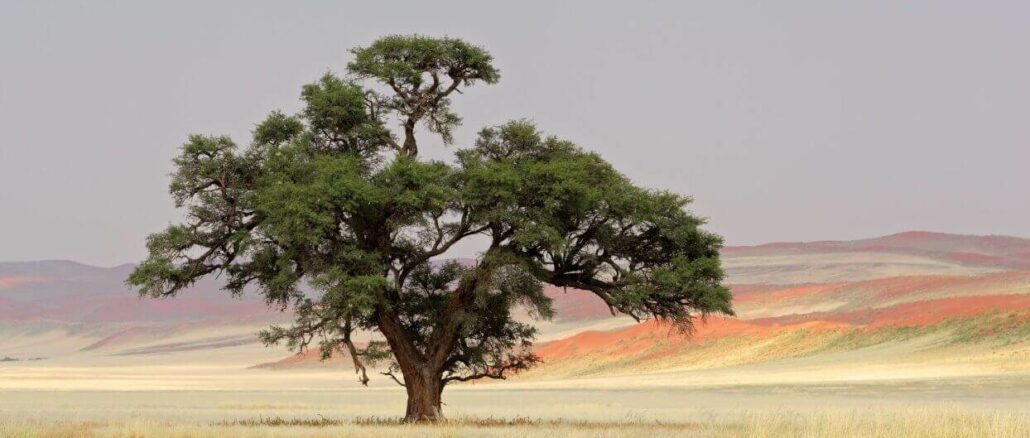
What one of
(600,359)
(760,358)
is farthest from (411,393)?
(600,359)

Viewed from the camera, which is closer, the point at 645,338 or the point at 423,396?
the point at 423,396

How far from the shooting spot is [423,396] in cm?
3431

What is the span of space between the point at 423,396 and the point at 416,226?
4.53 m

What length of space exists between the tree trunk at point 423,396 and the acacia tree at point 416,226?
44 mm

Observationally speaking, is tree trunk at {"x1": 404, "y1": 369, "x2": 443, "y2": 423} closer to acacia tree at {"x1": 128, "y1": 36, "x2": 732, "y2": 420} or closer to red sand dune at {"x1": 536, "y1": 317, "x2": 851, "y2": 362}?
acacia tree at {"x1": 128, "y1": 36, "x2": 732, "y2": 420}

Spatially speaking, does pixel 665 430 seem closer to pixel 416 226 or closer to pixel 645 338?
pixel 416 226

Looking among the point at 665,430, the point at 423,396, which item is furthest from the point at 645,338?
the point at 665,430

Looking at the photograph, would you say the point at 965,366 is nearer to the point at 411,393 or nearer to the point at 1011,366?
the point at 1011,366

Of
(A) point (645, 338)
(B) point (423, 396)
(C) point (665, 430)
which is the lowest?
(C) point (665, 430)

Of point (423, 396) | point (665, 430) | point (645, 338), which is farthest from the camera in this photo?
point (645, 338)

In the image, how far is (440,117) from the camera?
35156 millimetres

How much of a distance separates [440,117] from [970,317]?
56.2 meters

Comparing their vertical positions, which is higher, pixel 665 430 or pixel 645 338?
pixel 645 338

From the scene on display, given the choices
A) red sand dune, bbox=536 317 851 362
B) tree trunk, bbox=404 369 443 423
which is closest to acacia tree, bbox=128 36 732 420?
tree trunk, bbox=404 369 443 423
